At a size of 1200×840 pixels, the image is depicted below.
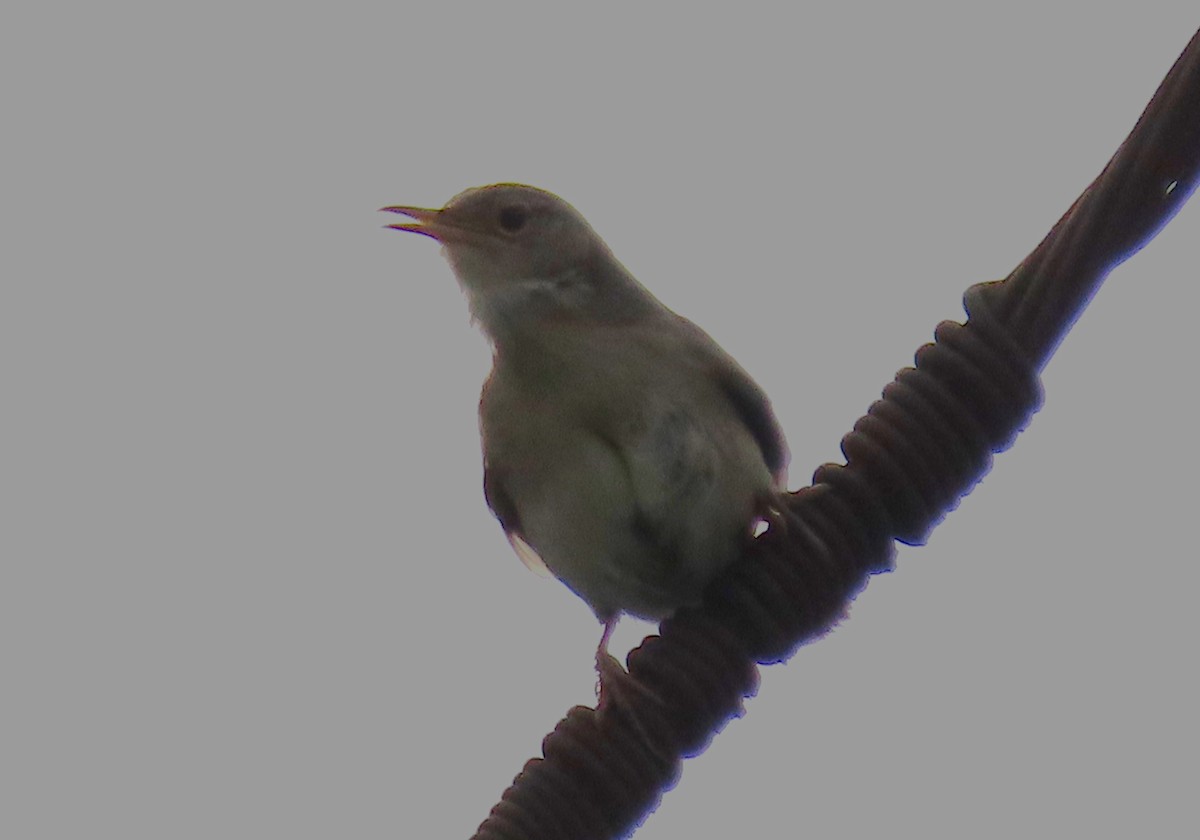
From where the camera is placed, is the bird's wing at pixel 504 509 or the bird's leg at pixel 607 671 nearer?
the bird's leg at pixel 607 671

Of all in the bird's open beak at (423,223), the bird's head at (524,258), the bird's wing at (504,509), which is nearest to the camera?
the bird's wing at (504,509)

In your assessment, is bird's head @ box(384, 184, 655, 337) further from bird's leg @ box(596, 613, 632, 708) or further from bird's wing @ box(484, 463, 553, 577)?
bird's leg @ box(596, 613, 632, 708)

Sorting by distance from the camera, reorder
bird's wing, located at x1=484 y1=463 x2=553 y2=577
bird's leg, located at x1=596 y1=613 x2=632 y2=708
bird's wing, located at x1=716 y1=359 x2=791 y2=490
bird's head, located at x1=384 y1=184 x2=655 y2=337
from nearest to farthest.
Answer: bird's leg, located at x1=596 y1=613 x2=632 y2=708 < bird's wing, located at x1=716 y1=359 x2=791 y2=490 < bird's wing, located at x1=484 y1=463 x2=553 y2=577 < bird's head, located at x1=384 y1=184 x2=655 y2=337

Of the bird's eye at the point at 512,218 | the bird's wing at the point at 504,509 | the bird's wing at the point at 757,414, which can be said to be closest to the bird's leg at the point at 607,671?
the bird's wing at the point at 504,509

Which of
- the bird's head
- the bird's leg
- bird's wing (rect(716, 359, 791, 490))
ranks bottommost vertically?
the bird's leg

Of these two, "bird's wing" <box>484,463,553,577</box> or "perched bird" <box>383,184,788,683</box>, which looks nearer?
"perched bird" <box>383,184,788,683</box>

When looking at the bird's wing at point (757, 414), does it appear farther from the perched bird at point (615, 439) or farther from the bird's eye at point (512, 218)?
the bird's eye at point (512, 218)

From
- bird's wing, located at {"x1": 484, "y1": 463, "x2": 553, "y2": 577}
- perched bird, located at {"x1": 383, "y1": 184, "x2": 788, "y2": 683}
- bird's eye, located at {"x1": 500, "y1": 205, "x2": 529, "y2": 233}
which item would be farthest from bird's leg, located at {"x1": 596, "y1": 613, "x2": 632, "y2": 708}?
bird's eye, located at {"x1": 500, "y1": 205, "x2": 529, "y2": 233}

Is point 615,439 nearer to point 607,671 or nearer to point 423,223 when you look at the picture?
point 607,671

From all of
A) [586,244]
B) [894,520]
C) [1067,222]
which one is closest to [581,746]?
[894,520]
